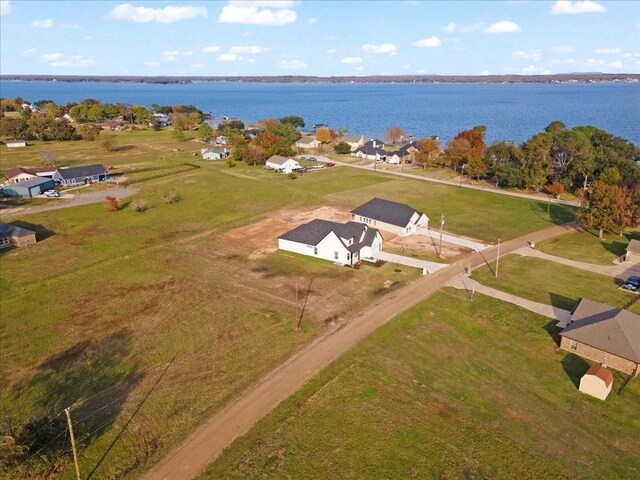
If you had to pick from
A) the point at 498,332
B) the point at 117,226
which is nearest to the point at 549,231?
the point at 498,332

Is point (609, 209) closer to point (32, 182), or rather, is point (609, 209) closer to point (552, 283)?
point (552, 283)

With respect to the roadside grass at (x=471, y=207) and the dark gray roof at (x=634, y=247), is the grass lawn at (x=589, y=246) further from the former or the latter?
the roadside grass at (x=471, y=207)

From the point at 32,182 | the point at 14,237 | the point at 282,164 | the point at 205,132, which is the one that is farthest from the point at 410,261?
the point at 205,132

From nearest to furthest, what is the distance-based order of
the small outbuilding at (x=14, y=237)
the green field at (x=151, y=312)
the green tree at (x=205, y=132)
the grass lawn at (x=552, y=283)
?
the green field at (x=151, y=312), the grass lawn at (x=552, y=283), the small outbuilding at (x=14, y=237), the green tree at (x=205, y=132)

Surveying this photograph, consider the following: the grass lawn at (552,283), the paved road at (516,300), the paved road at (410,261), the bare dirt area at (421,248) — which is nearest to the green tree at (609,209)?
the grass lawn at (552,283)

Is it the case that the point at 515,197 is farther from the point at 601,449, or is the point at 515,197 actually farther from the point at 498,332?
the point at 601,449

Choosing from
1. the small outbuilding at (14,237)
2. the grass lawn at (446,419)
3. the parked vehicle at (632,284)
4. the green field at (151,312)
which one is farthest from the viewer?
the small outbuilding at (14,237)

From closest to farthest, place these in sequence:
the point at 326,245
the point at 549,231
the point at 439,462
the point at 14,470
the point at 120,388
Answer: the point at 14,470 → the point at 439,462 → the point at 120,388 → the point at 326,245 → the point at 549,231
